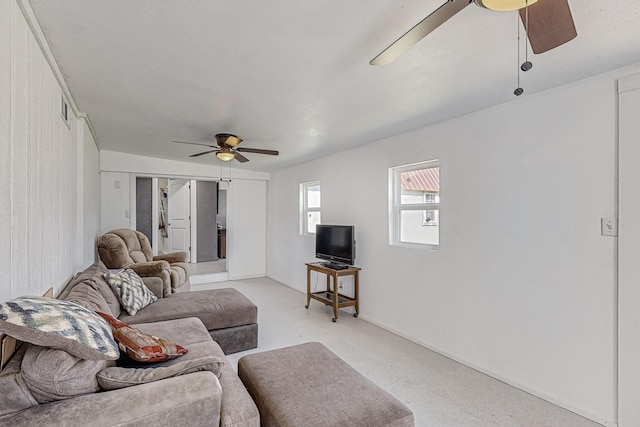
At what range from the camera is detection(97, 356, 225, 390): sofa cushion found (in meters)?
1.28

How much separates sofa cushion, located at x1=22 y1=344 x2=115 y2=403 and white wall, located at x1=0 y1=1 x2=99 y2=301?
0.40 metres

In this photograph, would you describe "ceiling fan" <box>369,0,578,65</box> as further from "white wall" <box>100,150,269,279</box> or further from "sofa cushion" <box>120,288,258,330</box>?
"white wall" <box>100,150,269,279</box>

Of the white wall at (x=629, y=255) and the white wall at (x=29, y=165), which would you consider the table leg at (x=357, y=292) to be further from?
the white wall at (x=29, y=165)

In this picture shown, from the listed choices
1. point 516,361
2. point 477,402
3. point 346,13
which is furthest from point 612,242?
point 346,13

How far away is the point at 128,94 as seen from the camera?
2588mm

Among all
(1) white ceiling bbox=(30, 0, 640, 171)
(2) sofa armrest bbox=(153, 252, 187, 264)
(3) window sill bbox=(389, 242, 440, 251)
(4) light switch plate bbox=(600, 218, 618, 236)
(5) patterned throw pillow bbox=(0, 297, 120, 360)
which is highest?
(1) white ceiling bbox=(30, 0, 640, 171)

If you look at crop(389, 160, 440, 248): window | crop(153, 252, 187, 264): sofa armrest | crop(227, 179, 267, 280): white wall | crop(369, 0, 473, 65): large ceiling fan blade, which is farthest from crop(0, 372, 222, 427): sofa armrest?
crop(227, 179, 267, 280): white wall

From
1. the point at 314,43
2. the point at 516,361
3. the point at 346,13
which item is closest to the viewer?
the point at 346,13

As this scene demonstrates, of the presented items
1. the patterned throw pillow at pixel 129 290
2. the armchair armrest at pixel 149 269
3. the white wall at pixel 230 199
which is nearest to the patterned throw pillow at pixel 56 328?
the patterned throw pillow at pixel 129 290

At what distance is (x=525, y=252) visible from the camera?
2457 mm

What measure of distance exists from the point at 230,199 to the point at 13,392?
5.39 meters

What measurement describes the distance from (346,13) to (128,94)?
2.00m

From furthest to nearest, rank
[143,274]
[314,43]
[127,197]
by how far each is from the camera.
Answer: [127,197]
[143,274]
[314,43]

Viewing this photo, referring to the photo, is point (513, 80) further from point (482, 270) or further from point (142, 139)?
point (142, 139)
